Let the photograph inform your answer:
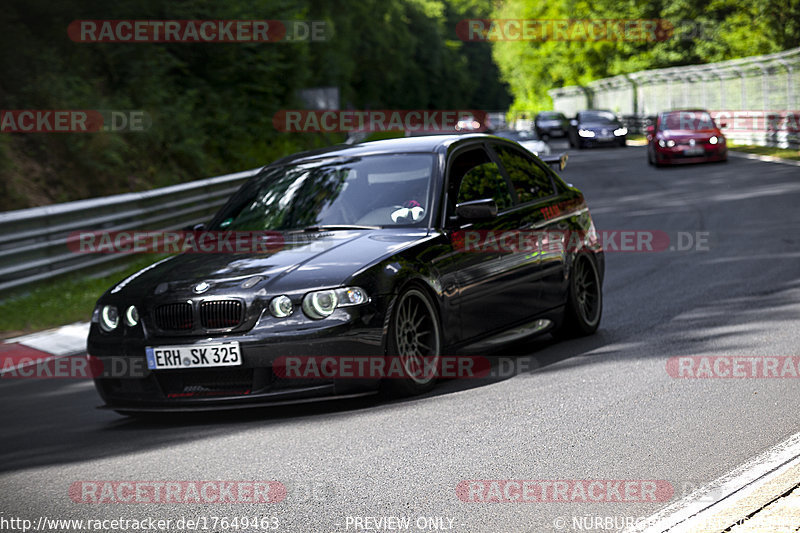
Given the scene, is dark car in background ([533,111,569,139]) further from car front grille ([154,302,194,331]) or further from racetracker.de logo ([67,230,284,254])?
car front grille ([154,302,194,331])

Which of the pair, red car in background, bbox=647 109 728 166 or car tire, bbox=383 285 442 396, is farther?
red car in background, bbox=647 109 728 166

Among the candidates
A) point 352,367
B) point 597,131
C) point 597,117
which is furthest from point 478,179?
point 597,117

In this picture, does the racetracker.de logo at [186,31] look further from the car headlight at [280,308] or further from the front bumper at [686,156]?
the car headlight at [280,308]

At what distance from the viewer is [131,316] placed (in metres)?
6.73

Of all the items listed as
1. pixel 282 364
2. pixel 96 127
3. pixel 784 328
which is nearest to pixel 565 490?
pixel 282 364

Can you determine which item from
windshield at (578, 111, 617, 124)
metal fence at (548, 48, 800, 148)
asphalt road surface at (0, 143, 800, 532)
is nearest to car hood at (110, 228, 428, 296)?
asphalt road surface at (0, 143, 800, 532)

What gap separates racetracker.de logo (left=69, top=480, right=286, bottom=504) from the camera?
16.5ft

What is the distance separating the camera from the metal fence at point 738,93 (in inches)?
1432

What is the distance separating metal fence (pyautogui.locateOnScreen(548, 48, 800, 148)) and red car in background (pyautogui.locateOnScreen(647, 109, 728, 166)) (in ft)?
10.9

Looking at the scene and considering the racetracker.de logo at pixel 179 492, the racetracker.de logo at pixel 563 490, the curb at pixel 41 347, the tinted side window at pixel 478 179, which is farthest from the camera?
the curb at pixel 41 347

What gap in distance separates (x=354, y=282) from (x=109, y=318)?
4.85ft

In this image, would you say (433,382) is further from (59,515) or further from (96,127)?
(96,127)

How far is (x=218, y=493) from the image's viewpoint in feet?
16.7

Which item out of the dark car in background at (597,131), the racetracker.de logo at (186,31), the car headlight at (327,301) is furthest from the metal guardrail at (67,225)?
Answer: the dark car in background at (597,131)
